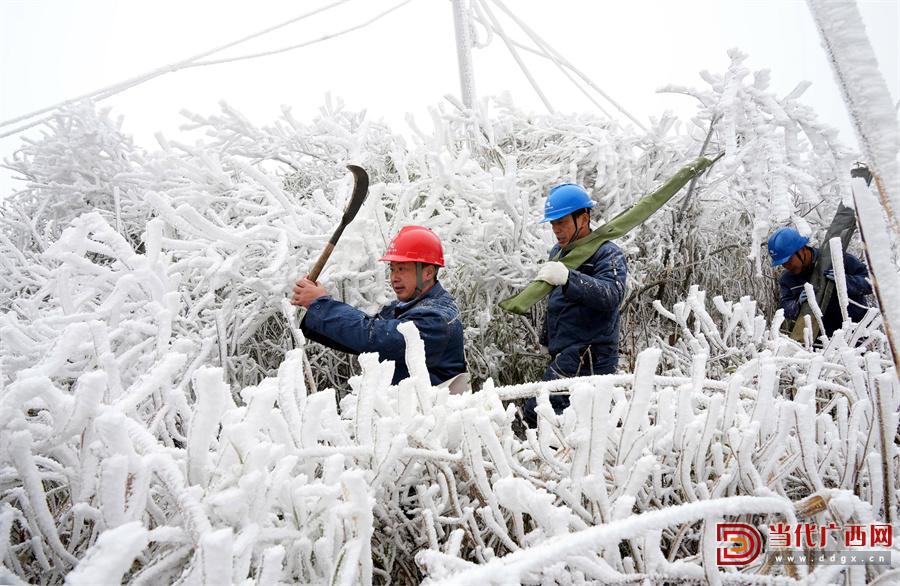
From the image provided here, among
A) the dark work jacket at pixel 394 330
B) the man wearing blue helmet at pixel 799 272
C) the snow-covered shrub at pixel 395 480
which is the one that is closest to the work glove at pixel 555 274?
the dark work jacket at pixel 394 330

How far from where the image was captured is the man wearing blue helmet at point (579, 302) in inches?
123

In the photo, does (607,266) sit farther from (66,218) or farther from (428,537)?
(66,218)

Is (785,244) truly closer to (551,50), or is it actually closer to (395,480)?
(551,50)

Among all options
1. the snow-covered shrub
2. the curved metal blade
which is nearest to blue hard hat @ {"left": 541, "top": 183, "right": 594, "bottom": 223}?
the curved metal blade

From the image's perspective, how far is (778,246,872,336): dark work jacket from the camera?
420 cm

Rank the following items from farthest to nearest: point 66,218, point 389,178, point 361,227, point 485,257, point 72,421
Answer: point 66,218 → point 389,178 → point 485,257 → point 361,227 → point 72,421

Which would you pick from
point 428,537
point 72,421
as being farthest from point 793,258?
point 72,421

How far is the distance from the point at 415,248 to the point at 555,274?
0.79 meters

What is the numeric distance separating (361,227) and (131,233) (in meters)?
2.64

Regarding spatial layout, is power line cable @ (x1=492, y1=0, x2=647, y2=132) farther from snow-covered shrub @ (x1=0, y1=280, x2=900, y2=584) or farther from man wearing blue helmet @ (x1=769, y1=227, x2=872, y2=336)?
snow-covered shrub @ (x1=0, y1=280, x2=900, y2=584)

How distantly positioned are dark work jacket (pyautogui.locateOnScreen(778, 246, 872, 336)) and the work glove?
8.21ft

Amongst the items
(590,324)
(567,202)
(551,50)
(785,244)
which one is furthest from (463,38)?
(590,324)

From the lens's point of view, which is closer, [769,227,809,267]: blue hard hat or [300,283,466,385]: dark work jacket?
[300,283,466,385]: dark work jacket

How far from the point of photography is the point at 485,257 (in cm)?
394
